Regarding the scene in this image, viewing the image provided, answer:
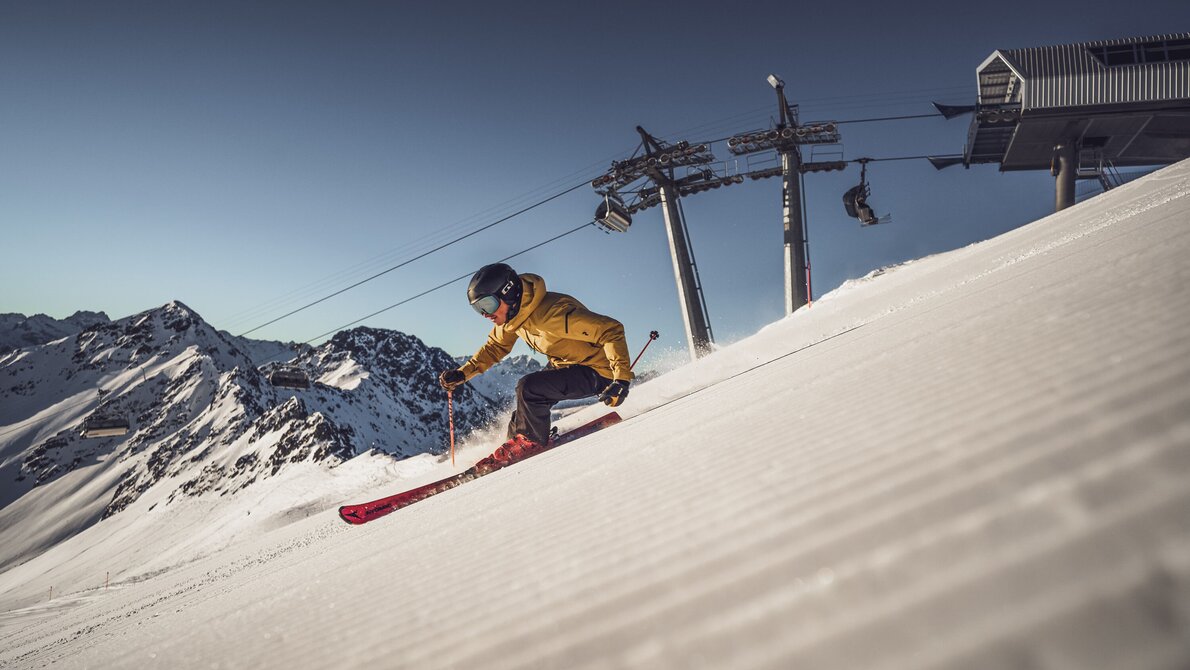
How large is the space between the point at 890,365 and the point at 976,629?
135 centimetres

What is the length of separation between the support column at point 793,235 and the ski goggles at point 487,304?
1610 cm

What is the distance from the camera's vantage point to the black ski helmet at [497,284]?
5145 millimetres

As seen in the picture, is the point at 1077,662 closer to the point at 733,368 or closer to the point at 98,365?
the point at 733,368

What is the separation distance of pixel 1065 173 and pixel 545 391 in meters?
25.0

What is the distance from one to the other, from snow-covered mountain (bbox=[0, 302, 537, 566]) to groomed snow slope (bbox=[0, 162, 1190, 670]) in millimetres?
32274

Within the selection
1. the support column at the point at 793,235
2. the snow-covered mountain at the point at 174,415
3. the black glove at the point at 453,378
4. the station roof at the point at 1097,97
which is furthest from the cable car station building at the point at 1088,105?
the snow-covered mountain at the point at 174,415

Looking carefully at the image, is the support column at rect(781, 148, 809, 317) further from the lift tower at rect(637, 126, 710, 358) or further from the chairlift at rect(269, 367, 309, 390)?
the chairlift at rect(269, 367, 309, 390)

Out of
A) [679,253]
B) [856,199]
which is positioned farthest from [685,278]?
[856,199]

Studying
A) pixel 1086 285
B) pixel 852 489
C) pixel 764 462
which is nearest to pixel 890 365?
pixel 1086 285

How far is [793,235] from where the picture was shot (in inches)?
763

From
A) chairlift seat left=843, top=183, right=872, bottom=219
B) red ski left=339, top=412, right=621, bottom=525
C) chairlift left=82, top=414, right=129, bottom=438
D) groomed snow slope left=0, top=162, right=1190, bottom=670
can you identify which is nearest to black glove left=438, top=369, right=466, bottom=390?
red ski left=339, top=412, right=621, bottom=525

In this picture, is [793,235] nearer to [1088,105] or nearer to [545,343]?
[1088,105]

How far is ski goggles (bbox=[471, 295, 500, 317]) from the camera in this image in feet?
16.9

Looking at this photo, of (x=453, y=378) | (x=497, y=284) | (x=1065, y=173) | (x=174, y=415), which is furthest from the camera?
(x=174, y=415)
